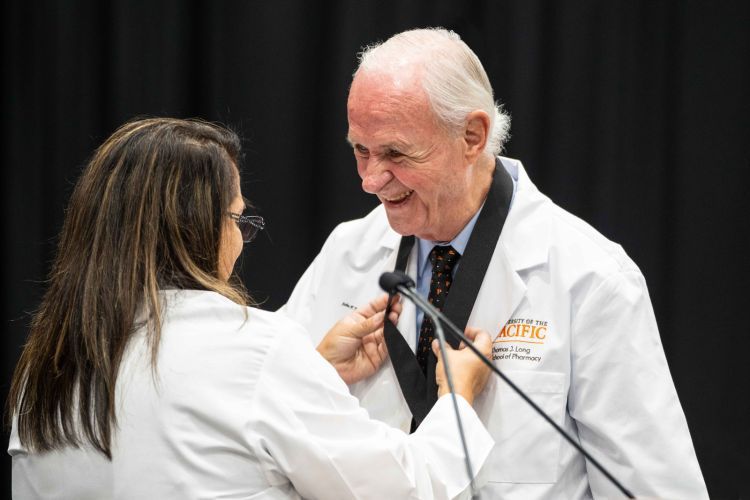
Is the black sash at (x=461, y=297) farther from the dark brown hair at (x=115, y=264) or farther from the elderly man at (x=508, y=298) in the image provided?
the dark brown hair at (x=115, y=264)

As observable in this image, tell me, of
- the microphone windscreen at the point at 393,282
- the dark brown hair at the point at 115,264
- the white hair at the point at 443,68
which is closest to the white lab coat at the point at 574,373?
the white hair at the point at 443,68

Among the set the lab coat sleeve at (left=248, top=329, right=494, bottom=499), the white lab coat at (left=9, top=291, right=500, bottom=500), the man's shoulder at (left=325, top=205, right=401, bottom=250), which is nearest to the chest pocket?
the lab coat sleeve at (left=248, top=329, right=494, bottom=499)

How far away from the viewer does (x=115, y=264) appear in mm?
1389

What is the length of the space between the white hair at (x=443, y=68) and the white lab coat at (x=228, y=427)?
61 centimetres

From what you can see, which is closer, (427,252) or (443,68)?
(443,68)

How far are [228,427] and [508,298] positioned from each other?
689 millimetres

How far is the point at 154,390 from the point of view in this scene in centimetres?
132

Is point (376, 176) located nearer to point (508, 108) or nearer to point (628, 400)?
point (628, 400)

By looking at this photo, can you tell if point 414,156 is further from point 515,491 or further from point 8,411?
point 8,411

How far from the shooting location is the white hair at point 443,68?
1787 millimetres

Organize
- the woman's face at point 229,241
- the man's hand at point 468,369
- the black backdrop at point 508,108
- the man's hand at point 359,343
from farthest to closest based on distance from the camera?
the black backdrop at point 508,108
the man's hand at point 359,343
the man's hand at point 468,369
the woman's face at point 229,241

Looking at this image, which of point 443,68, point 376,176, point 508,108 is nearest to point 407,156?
point 376,176

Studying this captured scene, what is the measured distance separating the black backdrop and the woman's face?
129 cm

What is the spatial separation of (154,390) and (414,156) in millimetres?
734
